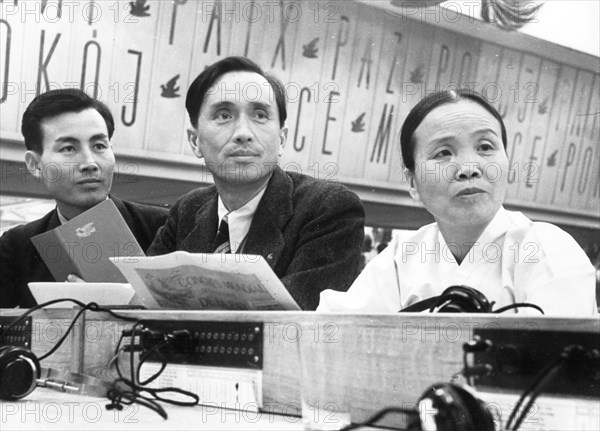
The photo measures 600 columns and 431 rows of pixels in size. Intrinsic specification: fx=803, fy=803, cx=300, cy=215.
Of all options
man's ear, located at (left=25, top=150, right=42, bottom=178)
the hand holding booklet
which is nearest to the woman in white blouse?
the hand holding booklet

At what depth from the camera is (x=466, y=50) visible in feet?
9.48

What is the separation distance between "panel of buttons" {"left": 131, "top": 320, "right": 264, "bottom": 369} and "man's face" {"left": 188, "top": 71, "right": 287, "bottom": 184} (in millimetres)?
693

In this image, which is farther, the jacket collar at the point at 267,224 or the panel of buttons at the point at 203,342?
Result: the jacket collar at the point at 267,224

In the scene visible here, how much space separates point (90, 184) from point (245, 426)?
1577 mm

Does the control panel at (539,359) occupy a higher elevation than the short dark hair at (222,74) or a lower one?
lower

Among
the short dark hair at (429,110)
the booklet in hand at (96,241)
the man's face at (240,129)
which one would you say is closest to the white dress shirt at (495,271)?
the short dark hair at (429,110)

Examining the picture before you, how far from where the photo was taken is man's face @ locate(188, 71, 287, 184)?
2.03 meters

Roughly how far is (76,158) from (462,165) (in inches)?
58.3

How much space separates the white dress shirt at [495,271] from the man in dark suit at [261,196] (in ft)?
1.05

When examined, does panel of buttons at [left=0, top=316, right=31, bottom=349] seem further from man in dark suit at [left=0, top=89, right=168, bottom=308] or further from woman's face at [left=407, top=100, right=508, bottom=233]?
woman's face at [left=407, top=100, right=508, bottom=233]

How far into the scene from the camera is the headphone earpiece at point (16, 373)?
136cm

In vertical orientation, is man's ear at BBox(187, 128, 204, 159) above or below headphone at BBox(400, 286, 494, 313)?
above

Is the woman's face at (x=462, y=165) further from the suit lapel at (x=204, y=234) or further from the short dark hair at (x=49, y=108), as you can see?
the short dark hair at (x=49, y=108)

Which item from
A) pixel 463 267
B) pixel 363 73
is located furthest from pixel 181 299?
pixel 363 73
